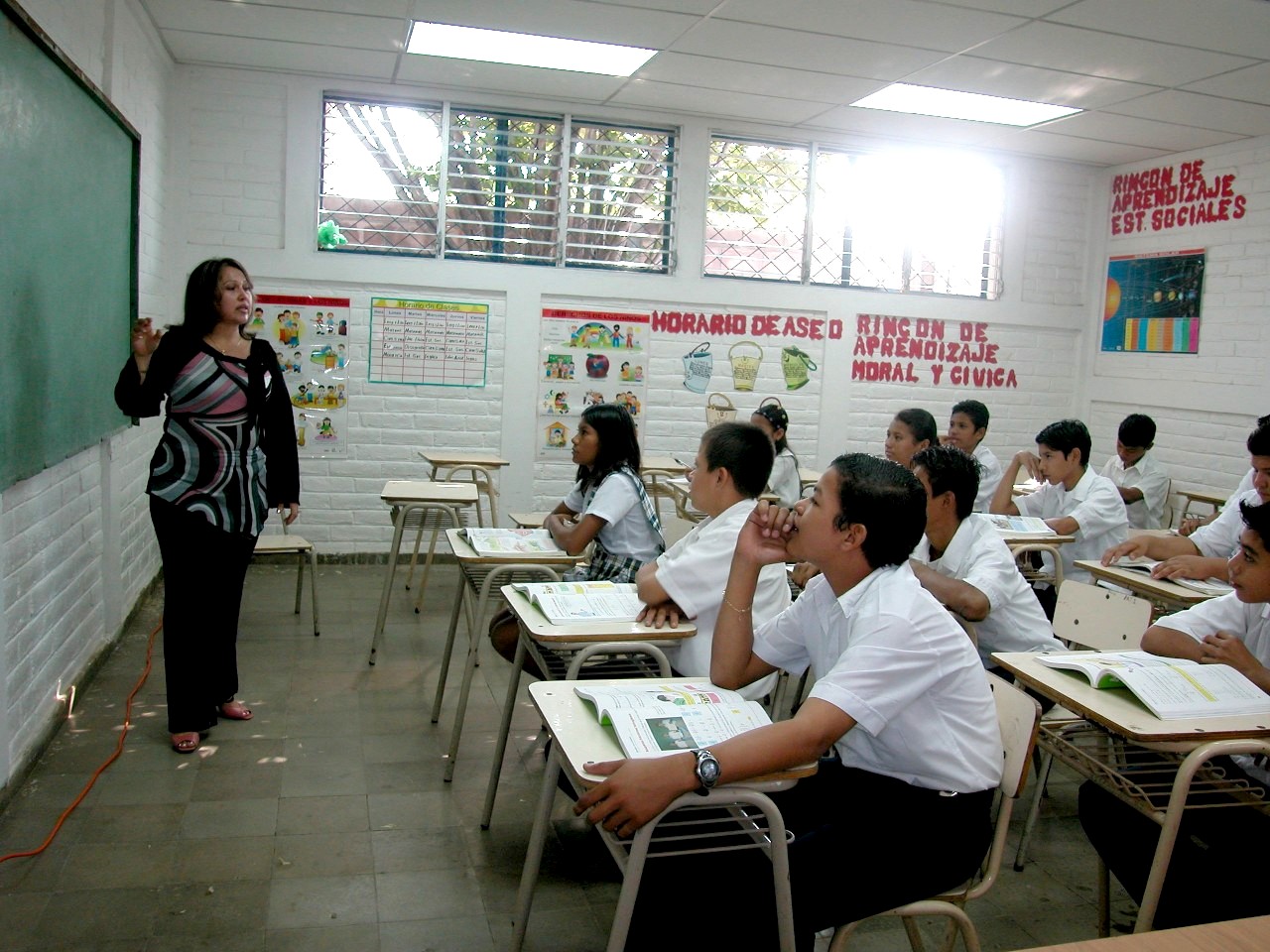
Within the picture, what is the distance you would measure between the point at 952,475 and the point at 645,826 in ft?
5.54

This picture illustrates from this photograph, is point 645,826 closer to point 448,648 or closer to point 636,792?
point 636,792

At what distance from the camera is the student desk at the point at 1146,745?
189cm

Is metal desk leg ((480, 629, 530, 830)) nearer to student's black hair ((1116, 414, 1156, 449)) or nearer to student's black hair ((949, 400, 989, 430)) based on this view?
student's black hair ((949, 400, 989, 430))

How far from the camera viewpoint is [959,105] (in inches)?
229

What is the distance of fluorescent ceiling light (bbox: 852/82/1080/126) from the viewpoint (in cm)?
559

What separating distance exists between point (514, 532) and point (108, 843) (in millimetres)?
1465

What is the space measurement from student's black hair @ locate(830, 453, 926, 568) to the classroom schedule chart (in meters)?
4.64

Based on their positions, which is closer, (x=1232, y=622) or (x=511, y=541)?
(x=1232, y=622)

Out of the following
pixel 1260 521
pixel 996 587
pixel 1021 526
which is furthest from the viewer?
pixel 1021 526

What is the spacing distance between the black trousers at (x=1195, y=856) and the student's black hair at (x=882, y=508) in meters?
0.79

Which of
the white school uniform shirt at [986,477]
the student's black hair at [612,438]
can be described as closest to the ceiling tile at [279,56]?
the student's black hair at [612,438]

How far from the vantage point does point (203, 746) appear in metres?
3.27

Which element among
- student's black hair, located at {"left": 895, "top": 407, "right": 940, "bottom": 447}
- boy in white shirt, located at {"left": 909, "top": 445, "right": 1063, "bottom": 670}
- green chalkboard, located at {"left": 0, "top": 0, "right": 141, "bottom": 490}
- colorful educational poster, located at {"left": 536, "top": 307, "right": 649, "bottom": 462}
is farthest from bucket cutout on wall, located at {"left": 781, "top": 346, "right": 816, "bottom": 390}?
green chalkboard, located at {"left": 0, "top": 0, "right": 141, "bottom": 490}

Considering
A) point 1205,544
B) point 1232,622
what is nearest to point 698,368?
point 1205,544
